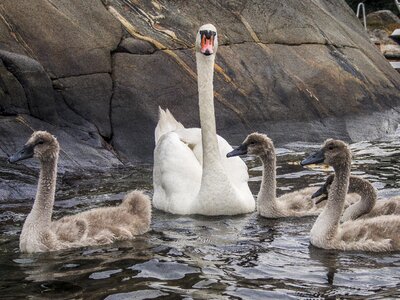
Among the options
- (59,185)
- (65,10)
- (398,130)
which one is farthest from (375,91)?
(59,185)

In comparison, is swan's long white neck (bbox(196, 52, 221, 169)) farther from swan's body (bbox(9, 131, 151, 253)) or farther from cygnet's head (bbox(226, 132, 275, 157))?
swan's body (bbox(9, 131, 151, 253))

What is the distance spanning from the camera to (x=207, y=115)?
11.7 metres

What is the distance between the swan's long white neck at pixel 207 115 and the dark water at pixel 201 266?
74cm

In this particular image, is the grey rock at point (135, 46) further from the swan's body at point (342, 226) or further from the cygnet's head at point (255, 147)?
the swan's body at point (342, 226)

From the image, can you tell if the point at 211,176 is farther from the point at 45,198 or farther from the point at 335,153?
the point at 45,198

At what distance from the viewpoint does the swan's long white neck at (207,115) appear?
449 inches

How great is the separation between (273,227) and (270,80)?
701 cm

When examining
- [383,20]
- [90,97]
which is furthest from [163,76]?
[383,20]

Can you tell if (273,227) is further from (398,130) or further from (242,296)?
(398,130)

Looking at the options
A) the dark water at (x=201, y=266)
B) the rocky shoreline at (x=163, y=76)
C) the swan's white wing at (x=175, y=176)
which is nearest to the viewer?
the dark water at (x=201, y=266)

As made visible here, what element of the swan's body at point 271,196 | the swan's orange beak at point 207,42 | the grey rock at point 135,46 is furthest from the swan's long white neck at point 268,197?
the grey rock at point 135,46

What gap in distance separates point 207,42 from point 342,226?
3.05 metres

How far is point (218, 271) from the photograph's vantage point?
27.7 ft

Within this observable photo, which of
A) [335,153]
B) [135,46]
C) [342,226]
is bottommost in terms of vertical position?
[342,226]
